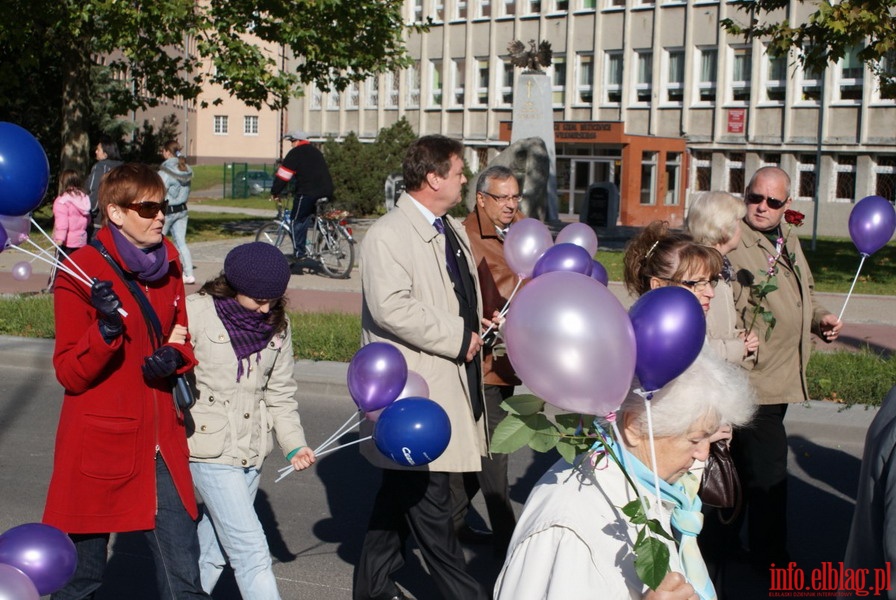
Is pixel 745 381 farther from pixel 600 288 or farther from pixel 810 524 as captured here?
pixel 810 524

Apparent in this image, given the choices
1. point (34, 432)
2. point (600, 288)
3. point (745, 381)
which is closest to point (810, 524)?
point (745, 381)

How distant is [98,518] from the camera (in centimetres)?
373

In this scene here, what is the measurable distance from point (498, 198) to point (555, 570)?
373 cm

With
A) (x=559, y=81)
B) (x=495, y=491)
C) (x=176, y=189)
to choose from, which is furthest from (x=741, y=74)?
(x=495, y=491)

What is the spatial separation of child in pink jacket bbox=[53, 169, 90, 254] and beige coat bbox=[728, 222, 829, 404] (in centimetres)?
830

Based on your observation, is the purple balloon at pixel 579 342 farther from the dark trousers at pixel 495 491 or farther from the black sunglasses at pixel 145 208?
the dark trousers at pixel 495 491

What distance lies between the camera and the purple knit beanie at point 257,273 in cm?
399

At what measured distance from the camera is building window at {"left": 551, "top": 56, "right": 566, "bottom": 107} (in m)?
43.4

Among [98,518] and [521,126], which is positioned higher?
[521,126]

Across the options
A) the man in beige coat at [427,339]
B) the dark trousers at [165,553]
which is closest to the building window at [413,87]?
the man in beige coat at [427,339]

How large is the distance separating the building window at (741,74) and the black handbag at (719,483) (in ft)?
119

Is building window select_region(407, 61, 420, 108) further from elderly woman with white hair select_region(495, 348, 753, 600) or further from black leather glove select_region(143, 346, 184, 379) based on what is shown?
elderly woman with white hair select_region(495, 348, 753, 600)

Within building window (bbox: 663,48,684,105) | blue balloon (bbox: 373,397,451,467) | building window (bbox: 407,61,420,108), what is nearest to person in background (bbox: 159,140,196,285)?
blue balloon (bbox: 373,397,451,467)

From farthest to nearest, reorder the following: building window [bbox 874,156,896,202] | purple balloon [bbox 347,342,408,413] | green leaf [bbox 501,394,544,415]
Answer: building window [bbox 874,156,896,202] < purple balloon [bbox 347,342,408,413] < green leaf [bbox 501,394,544,415]
